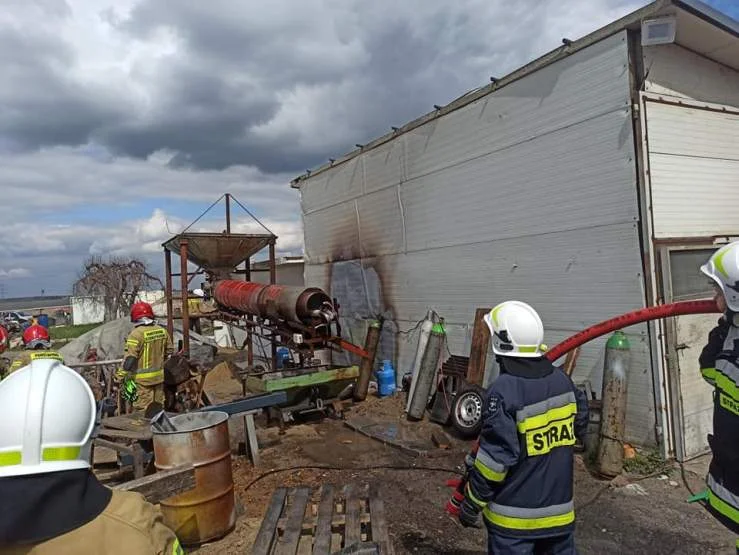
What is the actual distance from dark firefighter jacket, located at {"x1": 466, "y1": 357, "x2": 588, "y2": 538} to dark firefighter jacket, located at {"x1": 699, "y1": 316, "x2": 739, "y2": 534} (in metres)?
0.69

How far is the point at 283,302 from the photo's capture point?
8.80m

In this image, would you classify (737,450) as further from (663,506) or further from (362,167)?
(362,167)

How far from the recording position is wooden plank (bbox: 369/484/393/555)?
3.26 m

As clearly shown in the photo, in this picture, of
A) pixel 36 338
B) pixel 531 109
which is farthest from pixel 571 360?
pixel 36 338

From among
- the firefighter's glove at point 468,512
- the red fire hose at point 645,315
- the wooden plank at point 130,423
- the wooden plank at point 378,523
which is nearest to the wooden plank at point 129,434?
the wooden plank at point 130,423

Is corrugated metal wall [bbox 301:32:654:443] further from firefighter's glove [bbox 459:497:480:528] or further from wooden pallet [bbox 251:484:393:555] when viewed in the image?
firefighter's glove [bbox 459:497:480:528]

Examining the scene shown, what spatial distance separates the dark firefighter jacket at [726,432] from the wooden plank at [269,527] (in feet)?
8.77

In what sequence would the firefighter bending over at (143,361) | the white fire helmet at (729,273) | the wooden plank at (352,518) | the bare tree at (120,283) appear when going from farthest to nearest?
the bare tree at (120,283)
the firefighter bending over at (143,361)
the wooden plank at (352,518)
the white fire helmet at (729,273)

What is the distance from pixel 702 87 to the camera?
21.3 ft

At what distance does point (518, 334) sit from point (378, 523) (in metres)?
1.90

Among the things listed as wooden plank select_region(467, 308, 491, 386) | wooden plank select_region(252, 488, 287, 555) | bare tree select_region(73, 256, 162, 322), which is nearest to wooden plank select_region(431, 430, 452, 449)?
wooden plank select_region(467, 308, 491, 386)

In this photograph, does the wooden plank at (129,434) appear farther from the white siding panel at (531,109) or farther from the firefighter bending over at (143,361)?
the white siding panel at (531,109)

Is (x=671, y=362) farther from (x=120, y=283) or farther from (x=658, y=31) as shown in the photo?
(x=120, y=283)

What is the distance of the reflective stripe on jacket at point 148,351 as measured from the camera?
677cm
